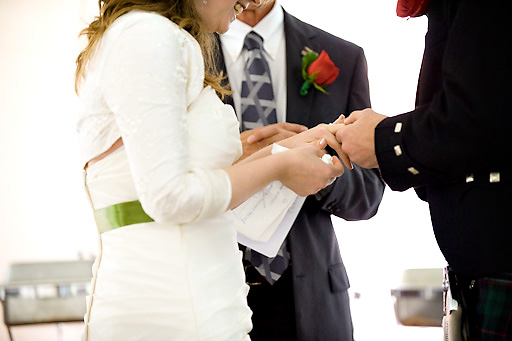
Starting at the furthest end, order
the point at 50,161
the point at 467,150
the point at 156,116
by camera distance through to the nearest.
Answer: the point at 50,161, the point at 467,150, the point at 156,116

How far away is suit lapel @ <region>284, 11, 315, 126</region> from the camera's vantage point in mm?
2289

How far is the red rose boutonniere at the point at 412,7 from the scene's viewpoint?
1.57m

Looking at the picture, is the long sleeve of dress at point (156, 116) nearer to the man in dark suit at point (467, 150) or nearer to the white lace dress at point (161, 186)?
the white lace dress at point (161, 186)

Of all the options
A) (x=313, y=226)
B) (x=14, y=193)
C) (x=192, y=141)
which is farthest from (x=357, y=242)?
(x=192, y=141)

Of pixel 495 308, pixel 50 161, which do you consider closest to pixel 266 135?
pixel 495 308

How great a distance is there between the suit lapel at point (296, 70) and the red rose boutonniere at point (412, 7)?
699 millimetres

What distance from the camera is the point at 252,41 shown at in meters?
2.34

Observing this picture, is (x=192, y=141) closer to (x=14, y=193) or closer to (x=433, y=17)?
(x=433, y=17)

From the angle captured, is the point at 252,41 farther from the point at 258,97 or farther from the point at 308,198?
the point at 308,198

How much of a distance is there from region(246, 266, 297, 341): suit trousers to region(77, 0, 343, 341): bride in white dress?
Answer: 71cm

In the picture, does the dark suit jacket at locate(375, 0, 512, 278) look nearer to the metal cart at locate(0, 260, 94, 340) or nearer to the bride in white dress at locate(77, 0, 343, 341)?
the bride in white dress at locate(77, 0, 343, 341)

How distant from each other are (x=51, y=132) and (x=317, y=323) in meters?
2.82

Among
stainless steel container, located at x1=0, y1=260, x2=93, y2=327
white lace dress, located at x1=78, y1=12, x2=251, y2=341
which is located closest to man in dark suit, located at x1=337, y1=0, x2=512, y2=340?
white lace dress, located at x1=78, y1=12, x2=251, y2=341

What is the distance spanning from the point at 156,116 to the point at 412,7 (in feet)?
2.39
